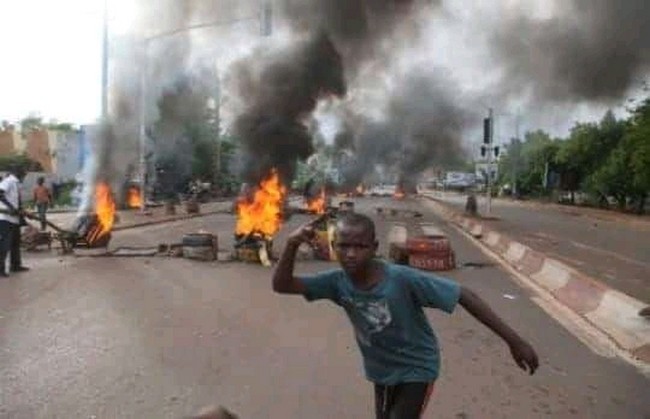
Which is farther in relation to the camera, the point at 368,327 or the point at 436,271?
the point at 436,271

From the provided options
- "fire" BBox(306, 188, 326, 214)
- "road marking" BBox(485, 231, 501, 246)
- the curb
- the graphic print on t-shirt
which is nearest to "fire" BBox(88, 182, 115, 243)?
the curb

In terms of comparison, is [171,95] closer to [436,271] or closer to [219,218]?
[219,218]

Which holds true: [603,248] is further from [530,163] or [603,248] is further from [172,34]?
[530,163]

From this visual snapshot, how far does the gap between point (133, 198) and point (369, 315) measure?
31209mm

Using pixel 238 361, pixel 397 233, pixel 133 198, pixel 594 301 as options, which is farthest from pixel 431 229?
pixel 238 361

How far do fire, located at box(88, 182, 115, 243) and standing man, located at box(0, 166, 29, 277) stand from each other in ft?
10.8

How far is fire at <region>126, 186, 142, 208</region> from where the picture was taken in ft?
107

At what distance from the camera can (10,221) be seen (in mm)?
11211

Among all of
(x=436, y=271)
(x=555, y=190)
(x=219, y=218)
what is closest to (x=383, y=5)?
(x=436, y=271)

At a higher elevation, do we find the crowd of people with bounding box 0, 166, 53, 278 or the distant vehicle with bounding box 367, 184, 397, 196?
the crowd of people with bounding box 0, 166, 53, 278

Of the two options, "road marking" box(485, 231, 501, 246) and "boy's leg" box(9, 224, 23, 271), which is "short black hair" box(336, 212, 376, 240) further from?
"road marking" box(485, 231, 501, 246)

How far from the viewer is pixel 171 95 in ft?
99.6

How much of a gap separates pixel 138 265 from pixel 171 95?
60.6ft

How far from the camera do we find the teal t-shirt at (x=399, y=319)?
111 inches
